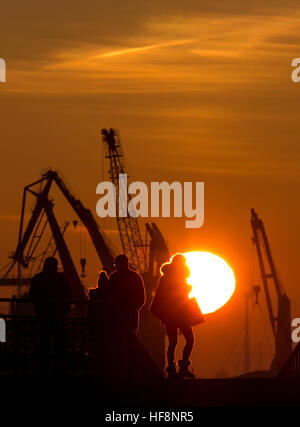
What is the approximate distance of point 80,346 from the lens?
27438mm

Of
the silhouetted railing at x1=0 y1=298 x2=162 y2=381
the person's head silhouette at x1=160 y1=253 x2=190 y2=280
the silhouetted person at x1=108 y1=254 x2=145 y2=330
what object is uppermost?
the person's head silhouette at x1=160 y1=253 x2=190 y2=280

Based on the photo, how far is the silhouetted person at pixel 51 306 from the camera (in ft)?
86.2

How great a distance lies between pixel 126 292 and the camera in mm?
26141

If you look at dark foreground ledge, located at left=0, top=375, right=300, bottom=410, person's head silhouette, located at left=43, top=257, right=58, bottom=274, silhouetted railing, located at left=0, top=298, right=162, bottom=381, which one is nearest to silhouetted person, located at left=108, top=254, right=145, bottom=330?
silhouetted railing, located at left=0, top=298, right=162, bottom=381

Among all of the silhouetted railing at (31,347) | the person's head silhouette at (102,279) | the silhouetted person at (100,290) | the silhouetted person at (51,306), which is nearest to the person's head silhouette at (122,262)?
the silhouetted person at (100,290)

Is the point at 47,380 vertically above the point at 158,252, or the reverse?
the point at 158,252

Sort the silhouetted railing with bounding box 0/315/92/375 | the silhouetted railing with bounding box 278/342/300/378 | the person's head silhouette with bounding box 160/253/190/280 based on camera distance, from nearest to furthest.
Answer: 1. the person's head silhouette with bounding box 160/253/190/280
2. the silhouetted railing with bounding box 0/315/92/375
3. the silhouetted railing with bounding box 278/342/300/378

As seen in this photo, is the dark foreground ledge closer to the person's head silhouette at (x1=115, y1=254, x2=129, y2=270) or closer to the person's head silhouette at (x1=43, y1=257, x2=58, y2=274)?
the person's head silhouette at (x1=43, y1=257, x2=58, y2=274)

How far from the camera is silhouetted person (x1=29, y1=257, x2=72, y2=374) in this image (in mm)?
26281

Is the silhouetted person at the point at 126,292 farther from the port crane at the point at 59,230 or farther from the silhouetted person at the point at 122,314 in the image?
the port crane at the point at 59,230

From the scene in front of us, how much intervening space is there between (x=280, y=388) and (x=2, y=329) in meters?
6.49

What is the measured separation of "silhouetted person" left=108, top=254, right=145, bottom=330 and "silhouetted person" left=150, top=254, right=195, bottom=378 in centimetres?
38
